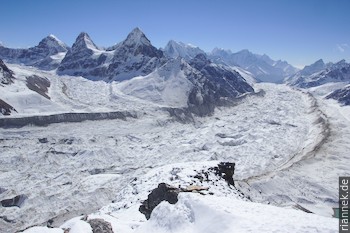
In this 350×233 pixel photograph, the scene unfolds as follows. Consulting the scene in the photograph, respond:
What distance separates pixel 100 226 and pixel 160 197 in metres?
8.38

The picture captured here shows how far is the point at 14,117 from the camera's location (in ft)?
289

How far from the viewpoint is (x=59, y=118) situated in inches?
3782

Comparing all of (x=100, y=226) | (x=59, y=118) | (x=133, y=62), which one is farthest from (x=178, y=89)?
(x=100, y=226)

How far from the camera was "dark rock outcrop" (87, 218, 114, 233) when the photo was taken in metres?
21.0

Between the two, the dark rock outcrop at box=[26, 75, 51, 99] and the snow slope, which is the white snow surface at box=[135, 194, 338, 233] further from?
the dark rock outcrop at box=[26, 75, 51, 99]

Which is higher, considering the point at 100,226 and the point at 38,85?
the point at 38,85

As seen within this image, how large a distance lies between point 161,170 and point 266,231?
78.6 feet

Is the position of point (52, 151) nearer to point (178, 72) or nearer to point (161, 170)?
point (161, 170)

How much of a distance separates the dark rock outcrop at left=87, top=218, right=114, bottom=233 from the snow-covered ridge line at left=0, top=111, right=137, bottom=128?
72.3 metres

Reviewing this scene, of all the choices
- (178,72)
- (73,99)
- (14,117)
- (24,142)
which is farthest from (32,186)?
(178,72)

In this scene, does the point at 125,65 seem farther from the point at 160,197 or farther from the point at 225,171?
the point at 160,197

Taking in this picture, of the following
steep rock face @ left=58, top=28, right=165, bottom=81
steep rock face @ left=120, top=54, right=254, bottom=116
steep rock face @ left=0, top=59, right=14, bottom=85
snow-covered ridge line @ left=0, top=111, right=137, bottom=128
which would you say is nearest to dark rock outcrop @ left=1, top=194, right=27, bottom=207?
snow-covered ridge line @ left=0, top=111, right=137, bottom=128

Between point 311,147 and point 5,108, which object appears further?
point 5,108

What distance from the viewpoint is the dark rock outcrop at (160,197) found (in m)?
27.3
